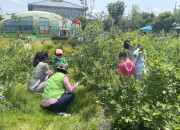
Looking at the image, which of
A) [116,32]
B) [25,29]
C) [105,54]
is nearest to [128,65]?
[105,54]

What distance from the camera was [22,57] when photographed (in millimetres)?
5449

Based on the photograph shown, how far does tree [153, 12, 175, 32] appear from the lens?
52628 millimetres

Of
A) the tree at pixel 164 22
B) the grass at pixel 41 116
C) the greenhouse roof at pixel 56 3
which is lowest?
the grass at pixel 41 116

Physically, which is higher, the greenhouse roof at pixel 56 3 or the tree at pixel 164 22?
the greenhouse roof at pixel 56 3

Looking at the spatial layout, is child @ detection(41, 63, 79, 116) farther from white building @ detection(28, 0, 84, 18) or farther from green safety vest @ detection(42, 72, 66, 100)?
white building @ detection(28, 0, 84, 18)

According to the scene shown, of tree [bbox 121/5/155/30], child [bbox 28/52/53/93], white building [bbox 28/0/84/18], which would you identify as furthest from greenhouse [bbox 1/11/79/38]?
white building [bbox 28/0/84/18]

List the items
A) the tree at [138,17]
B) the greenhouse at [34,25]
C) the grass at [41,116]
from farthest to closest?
the tree at [138,17] → the greenhouse at [34,25] → the grass at [41,116]

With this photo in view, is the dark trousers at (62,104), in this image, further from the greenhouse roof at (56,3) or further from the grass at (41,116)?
the greenhouse roof at (56,3)

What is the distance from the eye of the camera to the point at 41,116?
4746mm

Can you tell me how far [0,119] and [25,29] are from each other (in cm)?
3973

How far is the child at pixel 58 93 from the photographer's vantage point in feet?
16.1

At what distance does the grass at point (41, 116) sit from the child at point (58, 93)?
0.15m

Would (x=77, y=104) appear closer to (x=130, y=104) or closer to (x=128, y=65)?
(x=128, y=65)

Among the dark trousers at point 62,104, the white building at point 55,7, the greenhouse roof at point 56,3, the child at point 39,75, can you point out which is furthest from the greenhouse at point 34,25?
the greenhouse roof at point 56,3
